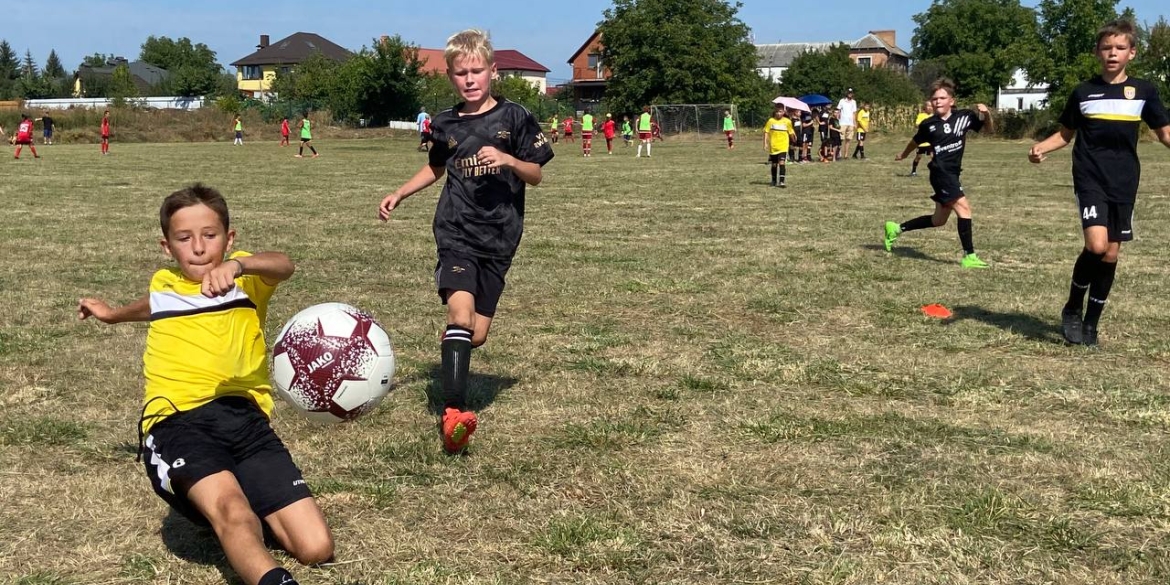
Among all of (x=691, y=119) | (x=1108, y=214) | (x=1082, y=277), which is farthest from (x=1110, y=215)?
(x=691, y=119)

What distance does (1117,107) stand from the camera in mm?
7414

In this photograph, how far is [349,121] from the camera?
6838cm

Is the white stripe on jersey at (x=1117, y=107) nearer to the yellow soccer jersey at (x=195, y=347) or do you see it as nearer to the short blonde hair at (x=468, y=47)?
the short blonde hair at (x=468, y=47)

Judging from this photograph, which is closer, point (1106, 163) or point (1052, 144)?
point (1106, 163)

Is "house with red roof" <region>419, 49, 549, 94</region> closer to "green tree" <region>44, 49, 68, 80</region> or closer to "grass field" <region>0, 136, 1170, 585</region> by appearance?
"green tree" <region>44, 49, 68, 80</region>

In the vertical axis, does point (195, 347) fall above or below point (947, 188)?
below

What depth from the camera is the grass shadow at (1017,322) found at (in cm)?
780

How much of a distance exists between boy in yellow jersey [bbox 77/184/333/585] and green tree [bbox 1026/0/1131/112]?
212 ft

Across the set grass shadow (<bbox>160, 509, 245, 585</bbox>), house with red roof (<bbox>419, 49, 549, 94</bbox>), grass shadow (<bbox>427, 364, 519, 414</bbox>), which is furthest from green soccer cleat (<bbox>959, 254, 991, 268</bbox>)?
house with red roof (<bbox>419, 49, 549, 94</bbox>)

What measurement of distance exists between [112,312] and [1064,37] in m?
73.8

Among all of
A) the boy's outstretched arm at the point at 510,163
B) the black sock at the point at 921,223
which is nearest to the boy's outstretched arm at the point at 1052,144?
the boy's outstretched arm at the point at 510,163

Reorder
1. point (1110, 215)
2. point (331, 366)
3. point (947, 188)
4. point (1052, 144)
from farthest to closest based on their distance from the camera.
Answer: point (947, 188) → point (1052, 144) → point (1110, 215) → point (331, 366)

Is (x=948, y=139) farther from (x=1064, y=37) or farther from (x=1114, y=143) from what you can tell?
(x=1064, y=37)

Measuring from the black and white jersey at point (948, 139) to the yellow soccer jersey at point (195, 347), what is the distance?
369 inches
